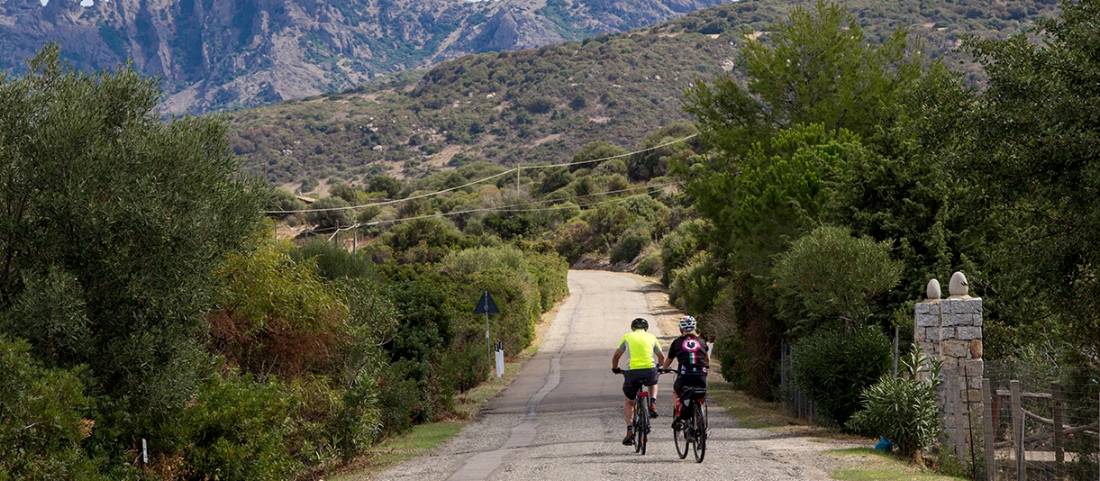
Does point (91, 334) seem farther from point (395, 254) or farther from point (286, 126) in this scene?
point (286, 126)

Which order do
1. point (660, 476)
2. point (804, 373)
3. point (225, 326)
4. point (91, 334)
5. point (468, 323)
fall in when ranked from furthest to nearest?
point (468, 323) < point (804, 373) < point (225, 326) < point (660, 476) < point (91, 334)

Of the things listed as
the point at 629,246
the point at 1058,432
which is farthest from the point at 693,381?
the point at 629,246

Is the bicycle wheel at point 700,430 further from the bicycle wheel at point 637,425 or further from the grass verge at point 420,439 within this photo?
the grass verge at point 420,439

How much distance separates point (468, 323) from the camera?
37688 millimetres

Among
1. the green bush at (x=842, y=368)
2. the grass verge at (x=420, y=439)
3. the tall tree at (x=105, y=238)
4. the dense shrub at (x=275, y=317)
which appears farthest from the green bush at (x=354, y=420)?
the green bush at (x=842, y=368)

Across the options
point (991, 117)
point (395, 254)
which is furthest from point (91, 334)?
point (395, 254)

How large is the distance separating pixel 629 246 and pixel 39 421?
279 feet

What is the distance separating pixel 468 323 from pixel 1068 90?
24.5 m

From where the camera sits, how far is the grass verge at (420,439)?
19688mm

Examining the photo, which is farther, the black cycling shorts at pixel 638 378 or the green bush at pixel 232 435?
the black cycling shorts at pixel 638 378

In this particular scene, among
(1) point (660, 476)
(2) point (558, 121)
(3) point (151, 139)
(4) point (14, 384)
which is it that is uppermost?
(2) point (558, 121)

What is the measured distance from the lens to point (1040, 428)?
46.4ft

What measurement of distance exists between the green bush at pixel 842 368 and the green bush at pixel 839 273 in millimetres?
721

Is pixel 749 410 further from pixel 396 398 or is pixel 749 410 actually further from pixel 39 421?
pixel 39 421
